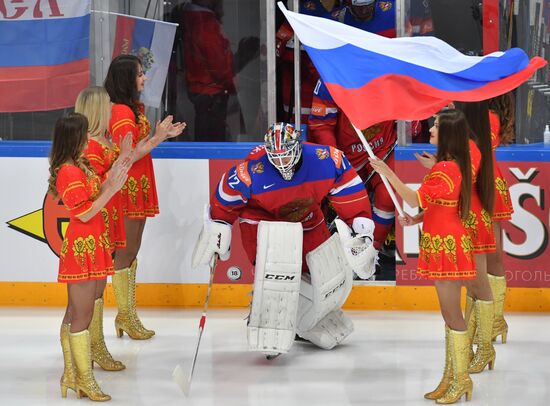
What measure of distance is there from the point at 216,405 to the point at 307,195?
1564 mm

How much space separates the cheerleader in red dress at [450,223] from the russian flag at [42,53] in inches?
141

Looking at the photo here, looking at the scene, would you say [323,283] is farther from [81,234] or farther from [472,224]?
[81,234]

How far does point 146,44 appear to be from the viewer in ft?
29.6

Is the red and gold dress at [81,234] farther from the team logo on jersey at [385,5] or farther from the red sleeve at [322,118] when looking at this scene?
the team logo on jersey at [385,5]

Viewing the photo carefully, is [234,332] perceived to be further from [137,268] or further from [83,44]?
[83,44]

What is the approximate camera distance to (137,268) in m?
8.94

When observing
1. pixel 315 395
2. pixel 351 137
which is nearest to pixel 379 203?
pixel 351 137

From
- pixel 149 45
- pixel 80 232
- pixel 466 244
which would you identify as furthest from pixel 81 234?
pixel 149 45

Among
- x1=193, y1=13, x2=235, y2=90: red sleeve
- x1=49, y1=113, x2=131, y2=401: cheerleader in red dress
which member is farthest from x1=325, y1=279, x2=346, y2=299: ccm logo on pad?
x1=193, y1=13, x2=235, y2=90: red sleeve

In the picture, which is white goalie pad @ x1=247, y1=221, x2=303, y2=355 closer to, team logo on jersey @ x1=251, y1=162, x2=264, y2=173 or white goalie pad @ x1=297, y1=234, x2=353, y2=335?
white goalie pad @ x1=297, y1=234, x2=353, y2=335

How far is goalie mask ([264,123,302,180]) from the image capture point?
7209 mm

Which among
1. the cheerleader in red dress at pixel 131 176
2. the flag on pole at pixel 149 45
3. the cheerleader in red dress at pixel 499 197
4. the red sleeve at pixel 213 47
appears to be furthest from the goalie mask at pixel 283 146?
the flag on pole at pixel 149 45

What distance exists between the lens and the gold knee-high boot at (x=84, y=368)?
258 inches

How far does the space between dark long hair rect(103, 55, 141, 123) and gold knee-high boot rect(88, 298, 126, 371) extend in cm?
140
